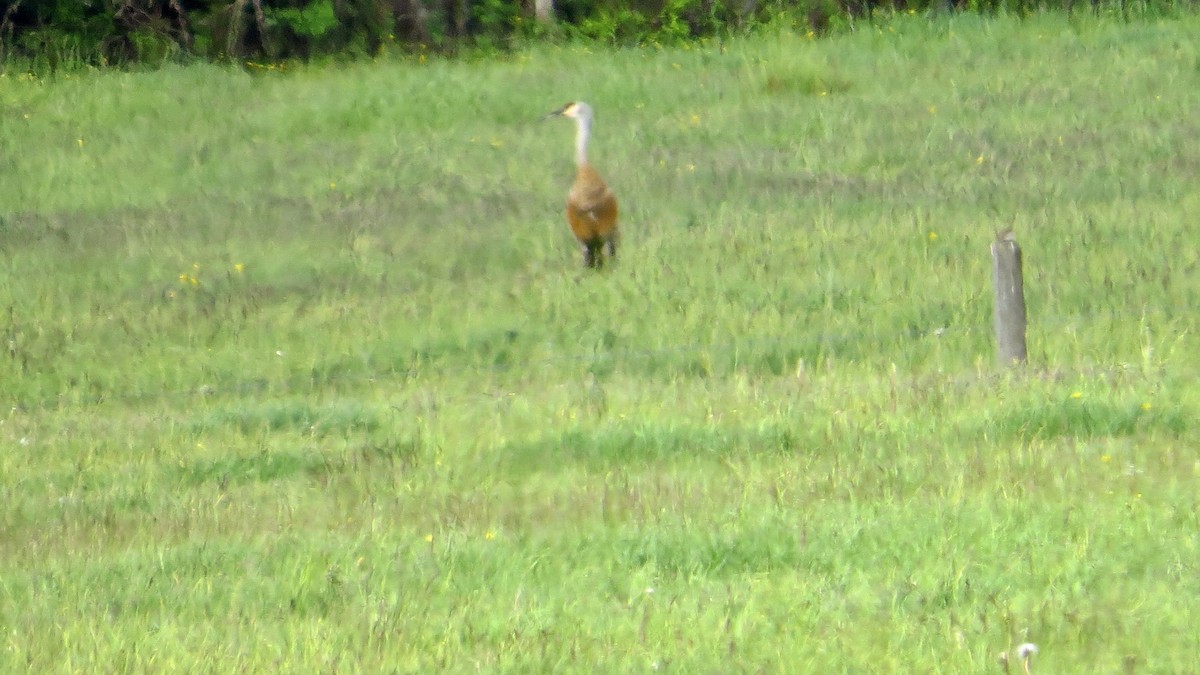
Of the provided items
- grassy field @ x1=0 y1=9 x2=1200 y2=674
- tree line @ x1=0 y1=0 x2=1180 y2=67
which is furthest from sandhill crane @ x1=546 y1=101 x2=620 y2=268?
tree line @ x1=0 y1=0 x2=1180 y2=67

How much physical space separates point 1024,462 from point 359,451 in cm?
304

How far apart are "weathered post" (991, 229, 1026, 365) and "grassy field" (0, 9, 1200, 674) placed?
13.0 inches

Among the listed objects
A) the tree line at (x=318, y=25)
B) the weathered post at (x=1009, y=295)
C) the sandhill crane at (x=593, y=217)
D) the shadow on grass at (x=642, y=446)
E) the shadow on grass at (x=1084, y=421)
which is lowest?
the tree line at (x=318, y=25)

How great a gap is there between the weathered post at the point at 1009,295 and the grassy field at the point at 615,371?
1.08 ft

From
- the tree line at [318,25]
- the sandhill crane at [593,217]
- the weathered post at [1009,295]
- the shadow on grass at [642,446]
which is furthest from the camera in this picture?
the tree line at [318,25]

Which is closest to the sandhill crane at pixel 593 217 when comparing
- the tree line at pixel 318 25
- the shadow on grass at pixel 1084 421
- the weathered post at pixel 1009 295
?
the weathered post at pixel 1009 295

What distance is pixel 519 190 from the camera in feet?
57.9

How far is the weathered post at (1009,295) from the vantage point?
8.86 metres

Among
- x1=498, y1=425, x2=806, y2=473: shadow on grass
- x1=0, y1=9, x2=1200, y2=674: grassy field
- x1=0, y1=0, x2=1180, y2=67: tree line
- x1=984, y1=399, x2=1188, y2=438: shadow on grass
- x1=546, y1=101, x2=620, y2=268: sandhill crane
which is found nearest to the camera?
x1=0, y1=9, x2=1200, y2=674: grassy field

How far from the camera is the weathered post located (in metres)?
8.86

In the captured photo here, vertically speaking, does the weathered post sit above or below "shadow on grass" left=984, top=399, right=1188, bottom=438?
above

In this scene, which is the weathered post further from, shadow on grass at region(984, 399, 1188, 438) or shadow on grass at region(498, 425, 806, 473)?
shadow on grass at region(498, 425, 806, 473)

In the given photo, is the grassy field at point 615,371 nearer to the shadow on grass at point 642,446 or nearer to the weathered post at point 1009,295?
the shadow on grass at point 642,446

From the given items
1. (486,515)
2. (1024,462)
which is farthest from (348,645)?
(1024,462)
